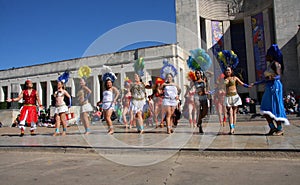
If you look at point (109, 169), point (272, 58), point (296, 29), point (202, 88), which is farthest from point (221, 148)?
point (296, 29)

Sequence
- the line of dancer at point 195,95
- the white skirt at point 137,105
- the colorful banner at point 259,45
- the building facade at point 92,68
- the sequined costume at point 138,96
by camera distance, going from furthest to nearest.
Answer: the colorful banner at point 259,45 < the building facade at point 92,68 < the sequined costume at point 138,96 < the white skirt at point 137,105 < the line of dancer at point 195,95

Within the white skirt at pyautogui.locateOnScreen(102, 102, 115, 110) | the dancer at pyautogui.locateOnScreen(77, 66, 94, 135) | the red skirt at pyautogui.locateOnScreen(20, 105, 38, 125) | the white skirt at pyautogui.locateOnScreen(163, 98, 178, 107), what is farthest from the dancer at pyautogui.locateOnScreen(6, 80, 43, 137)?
the white skirt at pyautogui.locateOnScreen(163, 98, 178, 107)

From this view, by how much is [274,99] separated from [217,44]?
99.5 ft

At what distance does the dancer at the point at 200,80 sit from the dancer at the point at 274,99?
4.93ft

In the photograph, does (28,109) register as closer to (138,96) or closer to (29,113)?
(29,113)

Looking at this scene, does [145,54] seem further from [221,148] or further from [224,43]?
[221,148]

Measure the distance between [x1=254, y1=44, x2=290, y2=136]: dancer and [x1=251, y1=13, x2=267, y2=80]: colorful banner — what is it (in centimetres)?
2799

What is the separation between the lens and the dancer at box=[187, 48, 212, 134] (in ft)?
22.3

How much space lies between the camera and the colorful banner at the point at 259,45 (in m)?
31.8

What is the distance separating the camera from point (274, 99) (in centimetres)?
589

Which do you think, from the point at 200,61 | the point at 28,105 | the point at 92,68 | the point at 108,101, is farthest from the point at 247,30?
the point at 28,105

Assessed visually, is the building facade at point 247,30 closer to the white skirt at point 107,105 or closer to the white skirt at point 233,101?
the white skirt at point 107,105

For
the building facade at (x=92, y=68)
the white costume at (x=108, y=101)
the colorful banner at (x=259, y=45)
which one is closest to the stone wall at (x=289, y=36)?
the colorful banner at (x=259, y=45)

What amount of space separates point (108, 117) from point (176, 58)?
2080 centimetres
